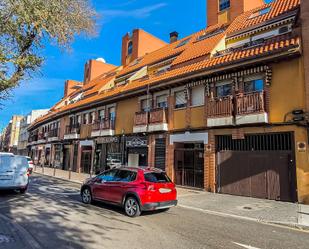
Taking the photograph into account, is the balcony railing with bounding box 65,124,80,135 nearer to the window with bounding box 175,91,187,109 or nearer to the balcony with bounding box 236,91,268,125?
the window with bounding box 175,91,187,109

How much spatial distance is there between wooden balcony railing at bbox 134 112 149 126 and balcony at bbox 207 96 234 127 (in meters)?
5.23

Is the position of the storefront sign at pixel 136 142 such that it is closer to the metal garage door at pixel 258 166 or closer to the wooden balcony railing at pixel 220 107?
the wooden balcony railing at pixel 220 107

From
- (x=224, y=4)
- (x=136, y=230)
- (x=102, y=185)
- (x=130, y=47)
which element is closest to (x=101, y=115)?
(x=130, y=47)

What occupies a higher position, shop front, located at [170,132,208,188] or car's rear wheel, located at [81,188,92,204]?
shop front, located at [170,132,208,188]

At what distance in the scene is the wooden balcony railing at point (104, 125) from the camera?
22.6 metres

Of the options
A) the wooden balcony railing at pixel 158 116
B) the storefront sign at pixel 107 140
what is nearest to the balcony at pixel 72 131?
the storefront sign at pixel 107 140

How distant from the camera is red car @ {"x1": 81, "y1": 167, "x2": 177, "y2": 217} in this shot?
331 inches

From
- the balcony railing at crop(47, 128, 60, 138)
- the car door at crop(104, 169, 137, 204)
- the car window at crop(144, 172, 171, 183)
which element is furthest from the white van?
the balcony railing at crop(47, 128, 60, 138)

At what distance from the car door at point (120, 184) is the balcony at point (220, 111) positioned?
21.3 ft

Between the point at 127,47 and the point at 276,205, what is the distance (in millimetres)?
28910

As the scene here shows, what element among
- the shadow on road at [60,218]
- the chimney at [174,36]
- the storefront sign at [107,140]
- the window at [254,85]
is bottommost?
the shadow on road at [60,218]

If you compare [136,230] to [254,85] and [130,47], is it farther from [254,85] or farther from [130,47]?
[130,47]

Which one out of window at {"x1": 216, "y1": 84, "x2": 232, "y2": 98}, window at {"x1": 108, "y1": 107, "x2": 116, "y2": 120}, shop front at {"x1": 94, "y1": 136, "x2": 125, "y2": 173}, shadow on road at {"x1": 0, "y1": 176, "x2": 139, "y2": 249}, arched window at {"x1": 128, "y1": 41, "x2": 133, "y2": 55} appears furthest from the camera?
arched window at {"x1": 128, "y1": 41, "x2": 133, "y2": 55}

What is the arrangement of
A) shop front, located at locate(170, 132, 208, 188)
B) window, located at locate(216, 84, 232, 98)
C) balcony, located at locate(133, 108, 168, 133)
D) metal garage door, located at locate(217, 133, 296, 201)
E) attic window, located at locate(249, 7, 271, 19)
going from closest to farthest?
metal garage door, located at locate(217, 133, 296, 201), window, located at locate(216, 84, 232, 98), shop front, located at locate(170, 132, 208, 188), attic window, located at locate(249, 7, 271, 19), balcony, located at locate(133, 108, 168, 133)
